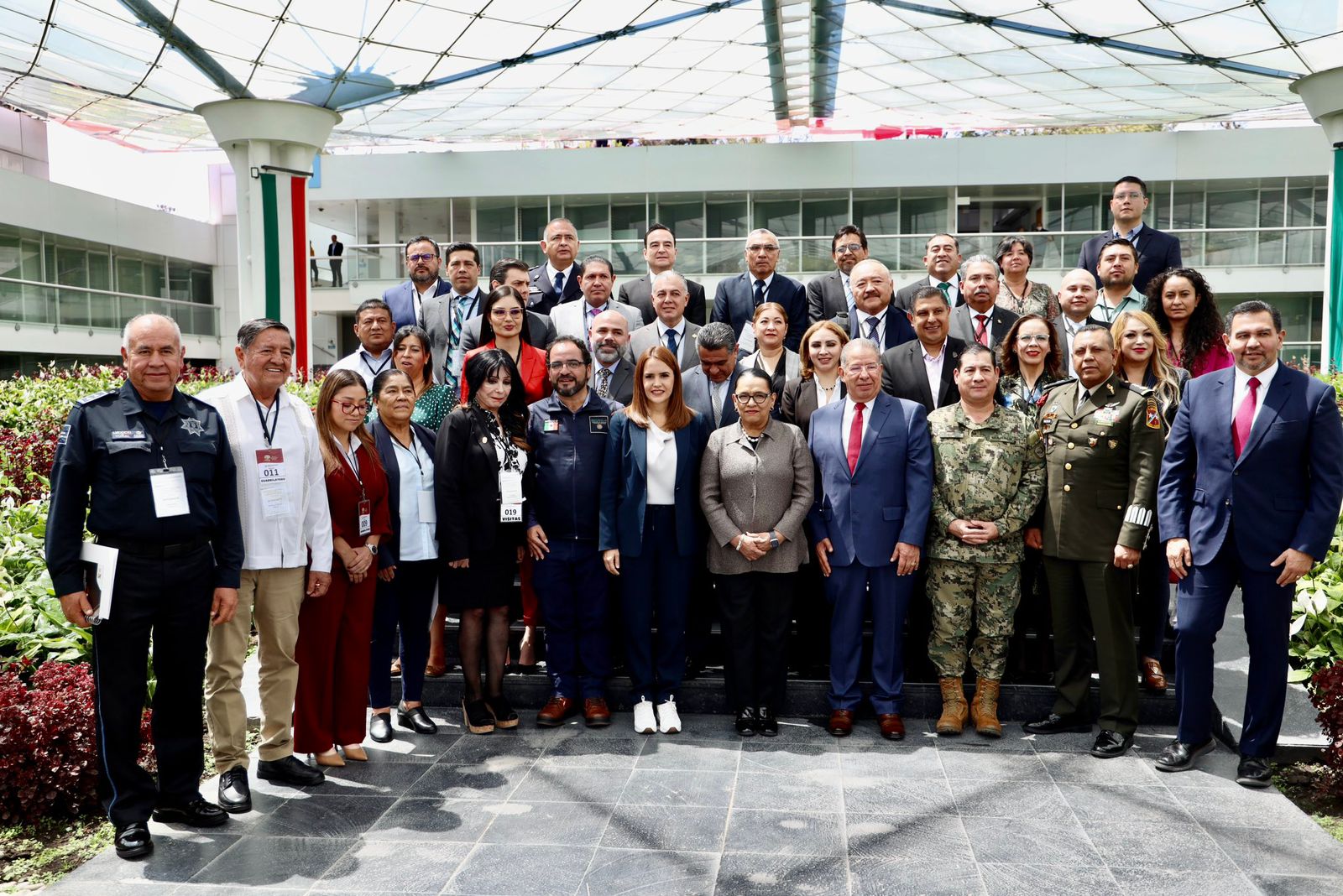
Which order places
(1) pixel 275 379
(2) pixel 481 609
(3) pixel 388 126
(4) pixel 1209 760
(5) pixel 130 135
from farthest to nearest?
(5) pixel 130 135, (3) pixel 388 126, (2) pixel 481 609, (4) pixel 1209 760, (1) pixel 275 379

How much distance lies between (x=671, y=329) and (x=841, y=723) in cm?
266

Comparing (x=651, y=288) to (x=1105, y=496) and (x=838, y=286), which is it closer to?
(x=838, y=286)

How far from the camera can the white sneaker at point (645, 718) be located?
Result: 17.4ft

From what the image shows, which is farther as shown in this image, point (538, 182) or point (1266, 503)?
point (538, 182)

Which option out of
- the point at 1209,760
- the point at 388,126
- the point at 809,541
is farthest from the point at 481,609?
the point at 388,126

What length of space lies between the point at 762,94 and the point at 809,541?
60.9ft

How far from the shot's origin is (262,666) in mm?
4539

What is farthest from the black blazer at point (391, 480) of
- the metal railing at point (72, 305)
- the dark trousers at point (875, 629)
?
the metal railing at point (72, 305)

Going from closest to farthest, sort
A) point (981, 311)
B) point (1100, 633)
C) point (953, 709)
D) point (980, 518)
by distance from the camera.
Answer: point (1100, 633)
point (980, 518)
point (953, 709)
point (981, 311)

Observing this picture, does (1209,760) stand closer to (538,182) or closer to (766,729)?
(766,729)

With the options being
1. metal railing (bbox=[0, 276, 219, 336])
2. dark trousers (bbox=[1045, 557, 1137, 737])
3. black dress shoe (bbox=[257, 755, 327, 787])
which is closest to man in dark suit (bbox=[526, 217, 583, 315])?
black dress shoe (bbox=[257, 755, 327, 787])

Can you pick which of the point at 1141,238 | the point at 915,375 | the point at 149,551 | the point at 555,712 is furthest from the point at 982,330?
the point at 149,551

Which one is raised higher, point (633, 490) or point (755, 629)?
point (633, 490)

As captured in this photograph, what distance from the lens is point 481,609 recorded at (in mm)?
5230
